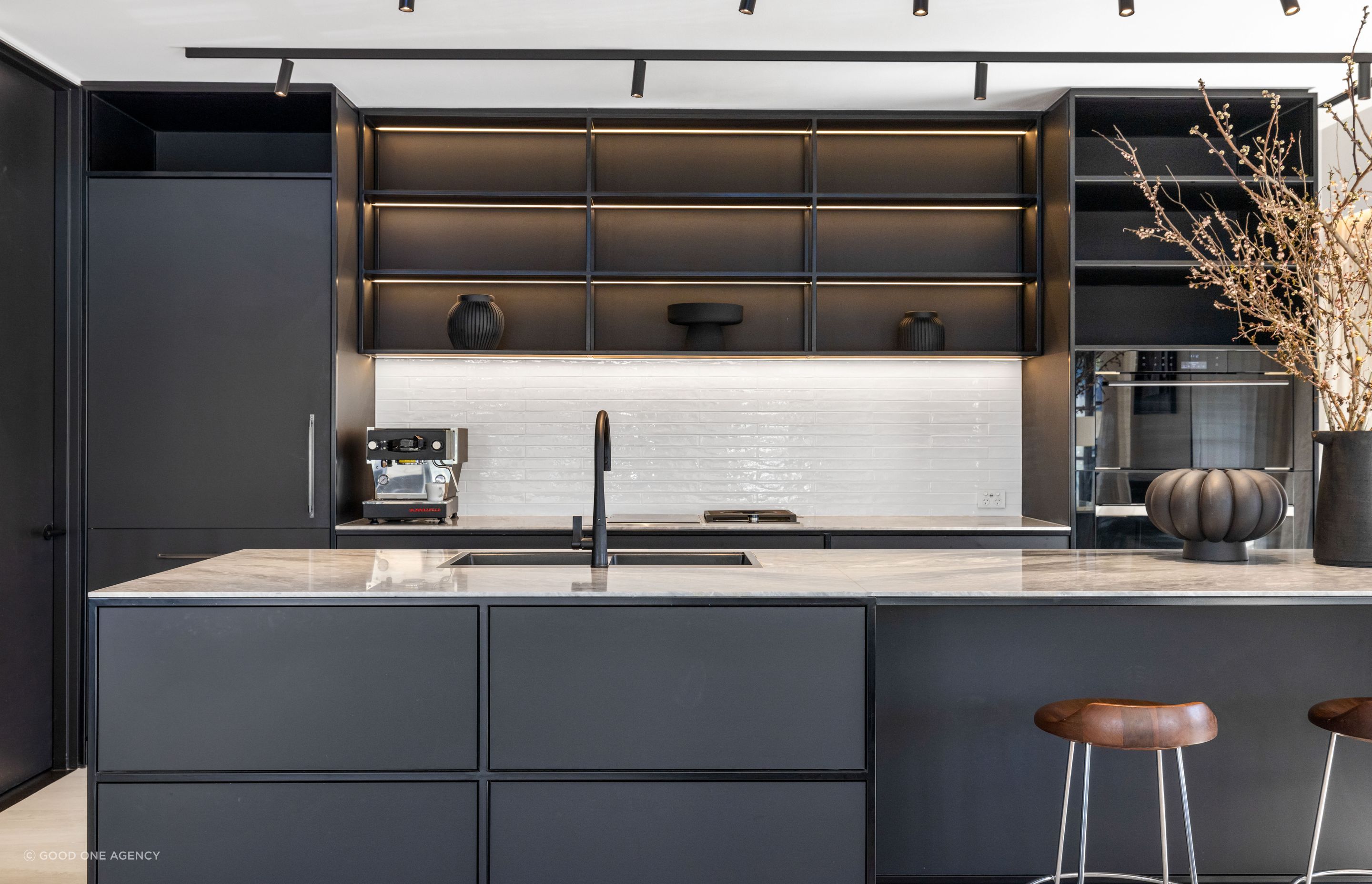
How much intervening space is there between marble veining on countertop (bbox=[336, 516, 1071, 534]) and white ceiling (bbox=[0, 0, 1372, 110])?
1844 mm

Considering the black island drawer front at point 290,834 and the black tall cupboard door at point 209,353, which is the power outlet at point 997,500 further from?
→ the black island drawer front at point 290,834

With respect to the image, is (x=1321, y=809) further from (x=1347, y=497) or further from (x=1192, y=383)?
(x=1192, y=383)

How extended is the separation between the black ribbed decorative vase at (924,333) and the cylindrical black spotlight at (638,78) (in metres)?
1.65

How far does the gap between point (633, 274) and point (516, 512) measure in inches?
50.6

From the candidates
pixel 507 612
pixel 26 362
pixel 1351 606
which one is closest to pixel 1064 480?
pixel 1351 606

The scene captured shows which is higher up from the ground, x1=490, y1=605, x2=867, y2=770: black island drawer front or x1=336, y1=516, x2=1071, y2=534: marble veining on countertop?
x1=336, y1=516, x2=1071, y2=534: marble veining on countertop

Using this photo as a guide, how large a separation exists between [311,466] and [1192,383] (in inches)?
144

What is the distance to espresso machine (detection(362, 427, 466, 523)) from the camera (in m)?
3.88

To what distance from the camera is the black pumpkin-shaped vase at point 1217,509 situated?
2.26m

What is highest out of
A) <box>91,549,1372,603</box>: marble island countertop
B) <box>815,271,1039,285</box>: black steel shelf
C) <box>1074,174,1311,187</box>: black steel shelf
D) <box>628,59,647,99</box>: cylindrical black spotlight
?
<box>628,59,647,99</box>: cylindrical black spotlight

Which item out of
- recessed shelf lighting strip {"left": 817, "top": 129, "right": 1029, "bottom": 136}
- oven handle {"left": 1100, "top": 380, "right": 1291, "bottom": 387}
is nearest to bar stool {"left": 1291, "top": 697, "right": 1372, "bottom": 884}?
oven handle {"left": 1100, "top": 380, "right": 1291, "bottom": 387}

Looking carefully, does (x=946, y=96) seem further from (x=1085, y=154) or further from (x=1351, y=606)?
(x=1351, y=606)

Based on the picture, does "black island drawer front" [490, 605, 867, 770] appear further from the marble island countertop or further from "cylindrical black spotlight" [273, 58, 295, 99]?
"cylindrical black spotlight" [273, 58, 295, 99]

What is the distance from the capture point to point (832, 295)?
446 cm
